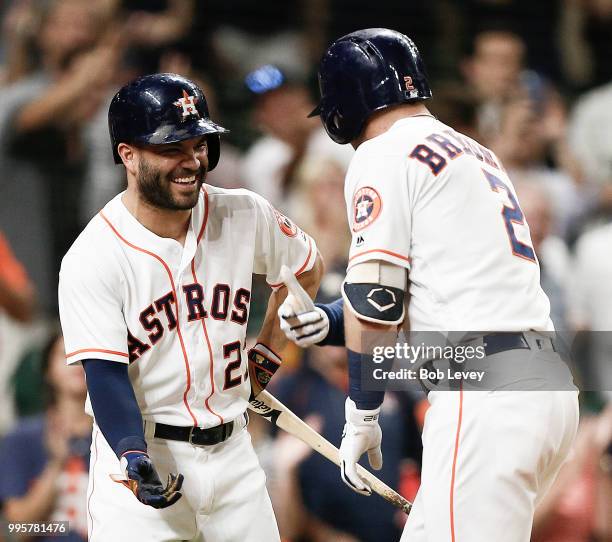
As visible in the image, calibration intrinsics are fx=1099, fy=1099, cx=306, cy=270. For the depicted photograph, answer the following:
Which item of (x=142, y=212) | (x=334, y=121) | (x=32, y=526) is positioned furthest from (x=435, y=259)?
(x=32, y=526)

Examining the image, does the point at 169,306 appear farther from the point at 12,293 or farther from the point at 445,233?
the point at 12,293

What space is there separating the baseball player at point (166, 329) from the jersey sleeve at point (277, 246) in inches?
4.6

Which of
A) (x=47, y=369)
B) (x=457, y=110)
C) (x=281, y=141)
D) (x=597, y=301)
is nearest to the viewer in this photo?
(x=47, y=369)

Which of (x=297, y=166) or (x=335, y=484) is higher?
(x=297, y=166)

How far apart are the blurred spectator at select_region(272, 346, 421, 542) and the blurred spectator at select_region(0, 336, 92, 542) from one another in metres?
0.95

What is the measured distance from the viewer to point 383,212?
3.13m

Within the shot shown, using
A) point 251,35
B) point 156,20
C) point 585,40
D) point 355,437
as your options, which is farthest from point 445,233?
point 585,40

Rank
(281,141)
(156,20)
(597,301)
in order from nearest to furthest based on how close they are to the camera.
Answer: (597,301), (281,141), (156,20)

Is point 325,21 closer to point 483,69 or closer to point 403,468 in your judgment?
point 483,69

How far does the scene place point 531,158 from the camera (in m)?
7.24

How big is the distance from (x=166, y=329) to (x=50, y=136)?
3669 mm

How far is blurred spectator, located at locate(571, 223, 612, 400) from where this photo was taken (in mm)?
6145

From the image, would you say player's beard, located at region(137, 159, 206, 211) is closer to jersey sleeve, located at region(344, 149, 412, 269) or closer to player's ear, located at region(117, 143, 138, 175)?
player's ear, located at region(117, 143, 138, 175)

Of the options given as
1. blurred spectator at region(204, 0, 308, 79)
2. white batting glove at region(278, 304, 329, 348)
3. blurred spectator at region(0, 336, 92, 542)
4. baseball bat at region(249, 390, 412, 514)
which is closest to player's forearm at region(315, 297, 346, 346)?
white batting glove at region(278, 304, 329, 348)
